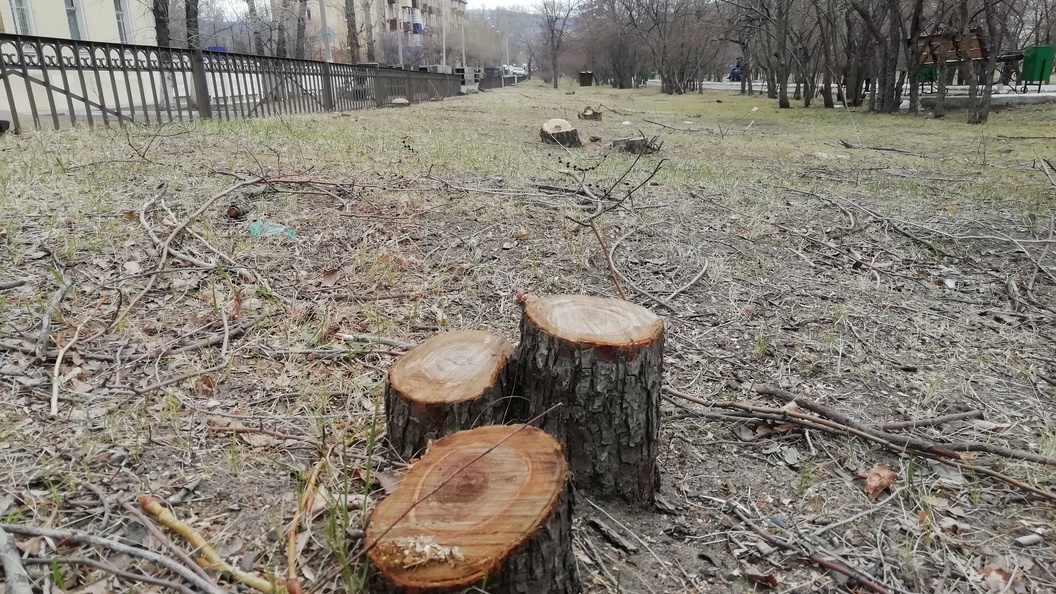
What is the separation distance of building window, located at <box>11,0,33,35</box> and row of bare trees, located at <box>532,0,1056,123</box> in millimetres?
18989

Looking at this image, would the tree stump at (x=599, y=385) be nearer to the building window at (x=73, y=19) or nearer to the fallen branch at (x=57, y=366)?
the fallen branch at (x=57, y=366)

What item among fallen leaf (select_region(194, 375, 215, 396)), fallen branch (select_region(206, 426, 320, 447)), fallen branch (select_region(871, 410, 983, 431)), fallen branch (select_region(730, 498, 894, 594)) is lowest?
fallen branch (select_region(730, 498, 894, 594))

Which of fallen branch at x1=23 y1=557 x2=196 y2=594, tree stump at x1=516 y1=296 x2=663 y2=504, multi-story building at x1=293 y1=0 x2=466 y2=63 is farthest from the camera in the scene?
multi-story building at x1=293 y1=0 x2=466 y2=63

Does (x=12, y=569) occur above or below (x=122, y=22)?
below

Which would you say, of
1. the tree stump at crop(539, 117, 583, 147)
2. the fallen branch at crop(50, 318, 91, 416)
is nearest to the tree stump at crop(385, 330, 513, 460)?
the fallen branch at crop(50, 318, 91, 416)

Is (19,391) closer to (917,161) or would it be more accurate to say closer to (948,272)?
(948,272)

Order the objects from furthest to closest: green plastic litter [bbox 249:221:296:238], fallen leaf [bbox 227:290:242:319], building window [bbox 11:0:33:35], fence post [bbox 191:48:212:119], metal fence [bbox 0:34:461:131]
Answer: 1. building window [bbox 11:0:33:35]
2. fence post [bbox 191:48:212:119]
3. metal fence [bbox 0:34:461:131]
4. green plastic litter [bbox 249:221:296:238]
5. fallen leaf [bbox 227:290:242:319]

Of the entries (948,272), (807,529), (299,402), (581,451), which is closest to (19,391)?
(299,402)

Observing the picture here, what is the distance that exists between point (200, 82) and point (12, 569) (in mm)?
10404

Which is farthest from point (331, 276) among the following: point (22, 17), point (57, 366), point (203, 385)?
point (22, 17)

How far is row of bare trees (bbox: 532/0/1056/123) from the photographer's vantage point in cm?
1469

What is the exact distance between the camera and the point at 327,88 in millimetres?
15164

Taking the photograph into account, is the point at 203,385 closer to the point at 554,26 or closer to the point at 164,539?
the point at 164,539

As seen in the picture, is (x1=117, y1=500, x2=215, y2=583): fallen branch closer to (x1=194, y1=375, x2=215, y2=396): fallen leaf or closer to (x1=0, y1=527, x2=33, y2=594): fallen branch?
(x1=0, y1=527, x2=33, y2=594): fallen branch
